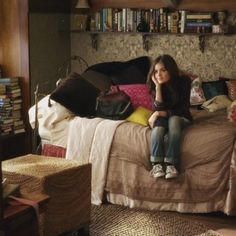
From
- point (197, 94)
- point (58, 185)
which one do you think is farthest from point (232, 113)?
point (58, 185)

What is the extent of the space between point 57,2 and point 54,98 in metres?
1.76

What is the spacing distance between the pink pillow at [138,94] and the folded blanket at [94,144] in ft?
1.82

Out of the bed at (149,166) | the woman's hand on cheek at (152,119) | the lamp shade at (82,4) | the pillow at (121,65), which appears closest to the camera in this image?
the bed at (149,166)

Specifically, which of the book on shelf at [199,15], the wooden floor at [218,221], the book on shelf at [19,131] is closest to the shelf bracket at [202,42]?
the book on shelf at [199,15]

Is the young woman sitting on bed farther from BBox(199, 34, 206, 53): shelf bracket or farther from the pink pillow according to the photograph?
BBox(199, 34, 206, 53): shelf bracket

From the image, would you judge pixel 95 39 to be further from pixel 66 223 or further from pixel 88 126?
pixel 66 223

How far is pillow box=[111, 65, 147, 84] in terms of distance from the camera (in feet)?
16.5

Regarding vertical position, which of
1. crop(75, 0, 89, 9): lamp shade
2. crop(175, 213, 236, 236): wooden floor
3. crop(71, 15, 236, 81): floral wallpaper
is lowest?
crop(175, 213, 236, 236): wooden floor

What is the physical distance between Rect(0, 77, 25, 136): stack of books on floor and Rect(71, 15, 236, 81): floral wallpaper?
1.04 meters

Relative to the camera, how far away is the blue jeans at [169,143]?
12.1 ft

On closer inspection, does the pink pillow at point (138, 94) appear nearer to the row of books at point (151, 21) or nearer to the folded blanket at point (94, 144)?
the folded blanket at point (94, 144)

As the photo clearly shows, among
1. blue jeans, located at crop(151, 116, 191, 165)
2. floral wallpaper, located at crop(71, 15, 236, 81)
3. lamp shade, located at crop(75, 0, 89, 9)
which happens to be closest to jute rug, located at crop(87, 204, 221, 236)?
blue jeans, located at crop(151, 116, 191, 165)

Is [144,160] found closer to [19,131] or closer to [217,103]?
[217,103]

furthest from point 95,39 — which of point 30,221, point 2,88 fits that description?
point 30,221
